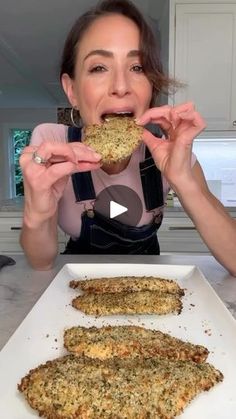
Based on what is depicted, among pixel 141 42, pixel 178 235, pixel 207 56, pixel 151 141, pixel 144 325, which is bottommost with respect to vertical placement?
pixel 178 235

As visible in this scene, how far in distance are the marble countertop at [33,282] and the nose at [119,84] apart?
1.51ft

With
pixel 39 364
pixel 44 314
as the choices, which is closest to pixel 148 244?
pixel 44 314

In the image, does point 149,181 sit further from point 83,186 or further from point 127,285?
point 127,285

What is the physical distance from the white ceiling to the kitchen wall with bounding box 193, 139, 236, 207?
49.8 inches

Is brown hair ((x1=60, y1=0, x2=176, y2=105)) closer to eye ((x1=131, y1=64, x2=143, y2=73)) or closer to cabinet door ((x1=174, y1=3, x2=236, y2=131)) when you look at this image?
eye ((x1=131, y1=64, x2=143, y2=73))

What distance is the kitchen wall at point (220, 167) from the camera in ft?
11.9

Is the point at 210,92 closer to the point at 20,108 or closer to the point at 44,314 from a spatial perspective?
the point at 44,314

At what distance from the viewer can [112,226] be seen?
1.32 metres

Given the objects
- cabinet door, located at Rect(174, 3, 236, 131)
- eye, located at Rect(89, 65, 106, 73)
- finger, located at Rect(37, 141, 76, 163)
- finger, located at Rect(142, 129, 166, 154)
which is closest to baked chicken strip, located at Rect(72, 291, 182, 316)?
finger, located at Rect(37, 141, 76, 163)

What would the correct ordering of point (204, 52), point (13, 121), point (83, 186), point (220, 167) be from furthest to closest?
point (13, 121)
point (220, 167)
point (204, 52)
point (83, 186)

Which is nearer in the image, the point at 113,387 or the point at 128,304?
the point at 113,387
